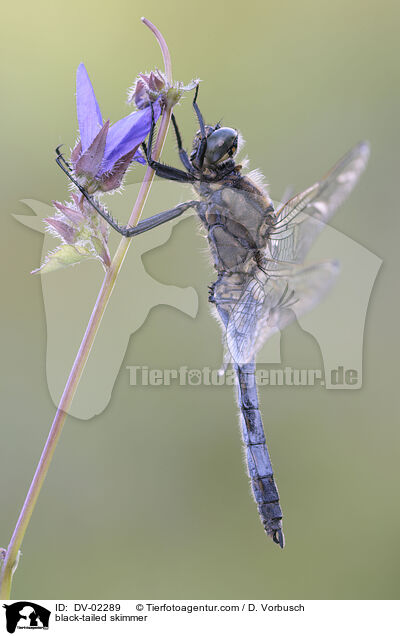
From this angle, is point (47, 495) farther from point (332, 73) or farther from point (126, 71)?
point (332, 73)

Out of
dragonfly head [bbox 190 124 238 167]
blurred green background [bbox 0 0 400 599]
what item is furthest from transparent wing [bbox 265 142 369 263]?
blurred green background [bbox 0 0 400 599]

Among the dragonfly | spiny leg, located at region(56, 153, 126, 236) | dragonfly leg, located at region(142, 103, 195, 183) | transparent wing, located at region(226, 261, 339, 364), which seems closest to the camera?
spiny leg, located at region(56, 153, 126, 236)

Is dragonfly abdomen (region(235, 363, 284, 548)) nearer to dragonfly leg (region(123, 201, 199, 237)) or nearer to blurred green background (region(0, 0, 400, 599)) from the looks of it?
dragonfly leg (region(123, 201, 199, 237))

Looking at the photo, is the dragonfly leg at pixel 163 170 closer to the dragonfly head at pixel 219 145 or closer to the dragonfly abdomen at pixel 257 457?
the dragonfly head at pixel 219 145

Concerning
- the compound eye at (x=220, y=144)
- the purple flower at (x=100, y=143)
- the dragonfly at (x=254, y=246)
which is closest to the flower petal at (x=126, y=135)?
the purple flower at (x=100, y=143)

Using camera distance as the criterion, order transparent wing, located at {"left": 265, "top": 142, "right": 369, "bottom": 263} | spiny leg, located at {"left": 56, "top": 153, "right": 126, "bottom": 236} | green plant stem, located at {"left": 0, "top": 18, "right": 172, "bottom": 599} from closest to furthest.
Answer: green plant stem, located at {"left": 0, "top": 18, "right": 172, "bottom": 599}, spiny leg, located at {"left": 56, "top": 153, "right": 126, "bottom": 236}, transparent wing, located at {"left": 265, "top": 142, "right": 369, "bottom": 263}

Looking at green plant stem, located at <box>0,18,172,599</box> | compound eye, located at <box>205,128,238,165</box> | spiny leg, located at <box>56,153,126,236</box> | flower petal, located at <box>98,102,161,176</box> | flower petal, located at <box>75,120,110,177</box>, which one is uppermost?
compound eye, located at <box>205,128,238,165</box>
